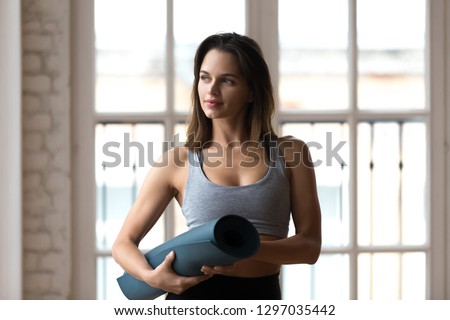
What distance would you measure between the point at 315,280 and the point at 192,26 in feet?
4.65

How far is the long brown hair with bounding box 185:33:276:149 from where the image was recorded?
1.71m

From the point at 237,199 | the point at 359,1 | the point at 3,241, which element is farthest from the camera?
the point at 359,1

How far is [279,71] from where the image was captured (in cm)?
351

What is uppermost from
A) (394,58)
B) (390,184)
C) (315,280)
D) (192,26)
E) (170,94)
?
(192,26)

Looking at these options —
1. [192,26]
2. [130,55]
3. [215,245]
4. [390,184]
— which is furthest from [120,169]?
[215,245]

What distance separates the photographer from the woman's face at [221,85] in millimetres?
1706

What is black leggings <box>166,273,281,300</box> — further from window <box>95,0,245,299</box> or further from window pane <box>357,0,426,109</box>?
window pane <box>357,0,426,109</box>

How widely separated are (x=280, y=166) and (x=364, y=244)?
2.08 m

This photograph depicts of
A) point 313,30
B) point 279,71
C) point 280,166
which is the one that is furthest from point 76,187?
point 280,166

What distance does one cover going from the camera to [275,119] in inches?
136

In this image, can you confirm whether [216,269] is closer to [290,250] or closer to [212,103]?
[290,250]

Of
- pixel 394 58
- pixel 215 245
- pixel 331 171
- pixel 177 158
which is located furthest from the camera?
pixel 331 171

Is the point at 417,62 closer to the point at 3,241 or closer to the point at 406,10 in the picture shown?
the point at 406,10

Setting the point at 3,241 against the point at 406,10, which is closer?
the point at 3,241
